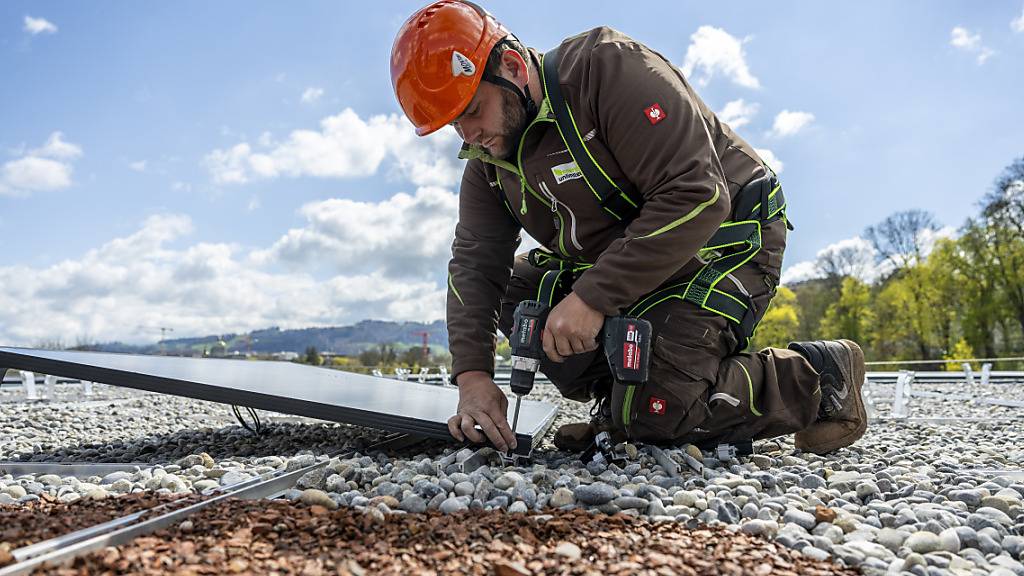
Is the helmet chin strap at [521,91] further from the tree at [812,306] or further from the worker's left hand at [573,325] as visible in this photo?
the tree at [812,306]

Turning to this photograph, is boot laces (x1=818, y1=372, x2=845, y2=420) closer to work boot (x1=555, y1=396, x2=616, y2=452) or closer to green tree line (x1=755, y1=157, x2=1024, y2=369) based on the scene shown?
work boot (x1=555, y1=396, x2=616, y2=452)

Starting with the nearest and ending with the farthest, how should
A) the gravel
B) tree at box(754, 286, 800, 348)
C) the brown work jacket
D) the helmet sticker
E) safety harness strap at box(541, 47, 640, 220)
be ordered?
the gravel < the brown work jacket < the helmet sticker < safety harness strap at box(541, 47, 640, 220) < tree at box(754, 286, 800, 348)

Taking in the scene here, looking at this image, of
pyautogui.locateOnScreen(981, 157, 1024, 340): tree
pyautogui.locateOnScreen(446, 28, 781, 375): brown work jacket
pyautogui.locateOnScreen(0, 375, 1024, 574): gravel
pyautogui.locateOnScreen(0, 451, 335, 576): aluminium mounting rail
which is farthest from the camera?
pyautogui.locateOnScreen(981, 157, 1024, 340): tree

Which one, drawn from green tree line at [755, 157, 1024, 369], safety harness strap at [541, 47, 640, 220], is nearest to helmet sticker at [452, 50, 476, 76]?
safety harness strap at [541, 47, 640, 220]

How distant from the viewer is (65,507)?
212 centimetres


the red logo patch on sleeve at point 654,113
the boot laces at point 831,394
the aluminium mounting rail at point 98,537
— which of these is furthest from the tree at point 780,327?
the aluminium mounting rail at point 98,537

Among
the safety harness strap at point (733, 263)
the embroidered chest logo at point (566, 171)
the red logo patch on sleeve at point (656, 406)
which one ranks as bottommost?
the red logo patch on sleeve at point (656, 406)

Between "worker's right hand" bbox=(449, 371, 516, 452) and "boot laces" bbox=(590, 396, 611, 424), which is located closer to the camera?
"worker's right hand" bbox=(449, 371, 516, 452)

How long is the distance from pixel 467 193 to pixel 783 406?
2.09 meters

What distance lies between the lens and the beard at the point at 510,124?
10.2 ft

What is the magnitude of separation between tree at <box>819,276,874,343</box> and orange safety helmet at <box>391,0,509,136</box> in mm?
39249

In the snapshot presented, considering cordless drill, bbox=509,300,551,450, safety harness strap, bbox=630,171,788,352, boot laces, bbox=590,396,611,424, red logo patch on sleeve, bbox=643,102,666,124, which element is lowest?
boot laces, bbox=590,396,611,424

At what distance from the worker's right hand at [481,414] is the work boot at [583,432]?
594mm

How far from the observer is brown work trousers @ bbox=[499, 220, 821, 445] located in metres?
3.26
